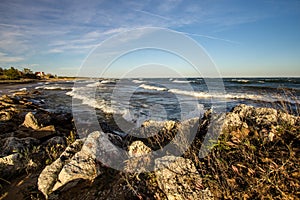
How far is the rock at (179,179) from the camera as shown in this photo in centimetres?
232

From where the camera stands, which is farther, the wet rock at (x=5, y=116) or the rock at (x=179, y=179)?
the wet rock at (x=5, y=116)

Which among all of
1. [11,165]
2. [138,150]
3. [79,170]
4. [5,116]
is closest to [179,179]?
[138,150]

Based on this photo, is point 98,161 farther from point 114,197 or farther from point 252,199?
point 252,199

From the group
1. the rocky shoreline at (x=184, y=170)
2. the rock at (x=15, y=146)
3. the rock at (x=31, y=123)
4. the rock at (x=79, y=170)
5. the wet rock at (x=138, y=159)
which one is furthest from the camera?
the rock at (x=31, y=123)

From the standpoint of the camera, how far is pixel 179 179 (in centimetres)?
250

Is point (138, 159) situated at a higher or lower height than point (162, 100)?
higher

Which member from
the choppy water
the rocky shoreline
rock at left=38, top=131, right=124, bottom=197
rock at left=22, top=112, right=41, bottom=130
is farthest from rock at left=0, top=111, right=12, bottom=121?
rock at left=38, top=131, right=124, bottom=197

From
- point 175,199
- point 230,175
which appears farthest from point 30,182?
point 230,175

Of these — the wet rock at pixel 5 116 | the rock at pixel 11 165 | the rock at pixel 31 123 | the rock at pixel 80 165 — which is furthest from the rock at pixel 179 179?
the wet rock at pixel 5 116

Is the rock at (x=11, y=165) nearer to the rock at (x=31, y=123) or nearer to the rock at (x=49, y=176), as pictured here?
the rock at (x=49, y=176)

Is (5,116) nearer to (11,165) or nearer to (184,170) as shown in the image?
(11,165)

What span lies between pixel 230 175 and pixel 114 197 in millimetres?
1677

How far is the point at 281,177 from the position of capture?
6.89ft

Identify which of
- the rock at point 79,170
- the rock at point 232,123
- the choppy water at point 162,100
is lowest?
the choppy water at point 162,100
